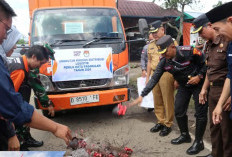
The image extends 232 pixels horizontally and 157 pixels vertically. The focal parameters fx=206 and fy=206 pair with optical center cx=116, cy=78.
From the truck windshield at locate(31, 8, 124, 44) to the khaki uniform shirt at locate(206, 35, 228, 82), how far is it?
7.38 ft

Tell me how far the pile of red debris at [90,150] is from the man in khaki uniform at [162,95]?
1.16 m

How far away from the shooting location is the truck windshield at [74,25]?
168 inches

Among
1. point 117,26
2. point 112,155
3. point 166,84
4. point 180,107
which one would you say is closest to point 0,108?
point 112,155

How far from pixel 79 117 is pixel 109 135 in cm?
133

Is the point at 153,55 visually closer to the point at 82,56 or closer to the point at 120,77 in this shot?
the point at 120,77

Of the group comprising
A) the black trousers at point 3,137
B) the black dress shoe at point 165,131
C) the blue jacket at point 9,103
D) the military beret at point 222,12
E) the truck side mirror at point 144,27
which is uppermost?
the military beret at point 222,12

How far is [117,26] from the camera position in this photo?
4.63 metres

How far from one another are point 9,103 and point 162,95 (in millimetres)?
3105

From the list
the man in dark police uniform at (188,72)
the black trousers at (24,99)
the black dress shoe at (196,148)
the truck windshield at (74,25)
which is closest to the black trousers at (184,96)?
the man in dark police uniform at (188,72)

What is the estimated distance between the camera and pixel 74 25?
14.2 ft

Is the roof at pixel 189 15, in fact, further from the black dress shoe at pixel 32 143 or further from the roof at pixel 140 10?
the black dress shoe at pixel 32 143

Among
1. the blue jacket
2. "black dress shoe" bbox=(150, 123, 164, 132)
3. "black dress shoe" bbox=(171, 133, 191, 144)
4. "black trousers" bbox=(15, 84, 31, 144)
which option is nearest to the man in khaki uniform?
"black dress shoe" bbox=(150, 123, 164, 132)

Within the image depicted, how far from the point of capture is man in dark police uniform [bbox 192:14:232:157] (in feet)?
7.89

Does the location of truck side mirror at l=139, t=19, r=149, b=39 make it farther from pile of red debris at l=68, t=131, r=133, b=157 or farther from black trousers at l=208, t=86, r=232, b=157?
pile of red debris at l=68, t=131, r=133, b=157
